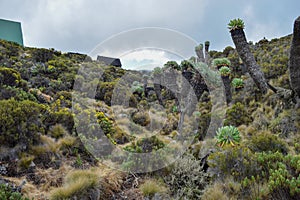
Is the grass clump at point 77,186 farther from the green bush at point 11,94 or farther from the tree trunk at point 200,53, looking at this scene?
the tree trunk at point 200,53

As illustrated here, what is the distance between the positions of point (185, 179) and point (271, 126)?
4.66 metres

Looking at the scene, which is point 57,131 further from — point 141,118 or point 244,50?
point 244,50

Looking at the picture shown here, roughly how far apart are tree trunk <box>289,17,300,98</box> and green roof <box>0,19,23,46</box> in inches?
834

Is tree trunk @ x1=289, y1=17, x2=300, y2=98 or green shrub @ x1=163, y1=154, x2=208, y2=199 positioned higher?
tree trunk @ x1=289, y1=17, x2=300, y2=98

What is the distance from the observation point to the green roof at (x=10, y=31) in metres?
20.3

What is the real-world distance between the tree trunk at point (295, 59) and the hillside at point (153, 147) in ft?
4.33

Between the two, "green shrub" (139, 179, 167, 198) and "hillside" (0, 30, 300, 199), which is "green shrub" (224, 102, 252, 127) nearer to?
"hillside" (0, 30, 300, 199)

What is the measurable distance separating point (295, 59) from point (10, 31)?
22.2m

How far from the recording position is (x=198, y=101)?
13.4m

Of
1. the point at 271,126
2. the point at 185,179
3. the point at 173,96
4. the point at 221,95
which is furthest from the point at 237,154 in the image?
the point at 173,96

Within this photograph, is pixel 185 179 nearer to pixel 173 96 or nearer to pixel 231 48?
pixel 173 96

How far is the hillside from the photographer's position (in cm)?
435

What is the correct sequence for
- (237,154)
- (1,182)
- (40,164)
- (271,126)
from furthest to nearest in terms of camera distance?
(271,126) < (40,164) < (237,154) < (1,182)

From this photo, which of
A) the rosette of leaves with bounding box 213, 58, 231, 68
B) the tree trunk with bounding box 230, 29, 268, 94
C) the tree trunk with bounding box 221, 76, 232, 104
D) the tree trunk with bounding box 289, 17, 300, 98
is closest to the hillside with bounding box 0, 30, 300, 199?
the tree trunk with bounding box 221, 76, 232, 104
